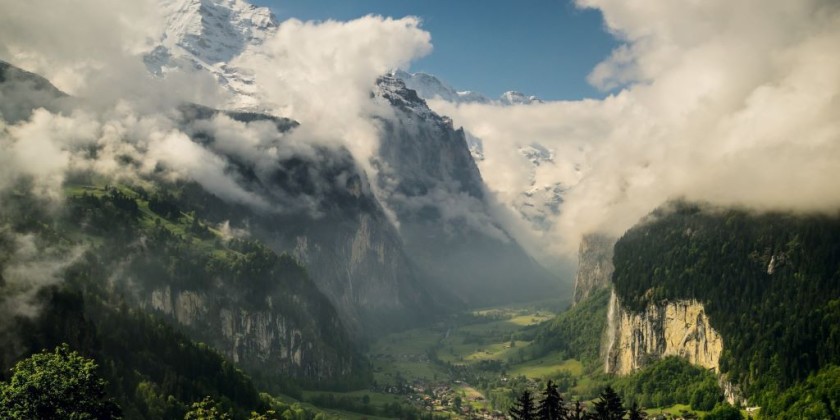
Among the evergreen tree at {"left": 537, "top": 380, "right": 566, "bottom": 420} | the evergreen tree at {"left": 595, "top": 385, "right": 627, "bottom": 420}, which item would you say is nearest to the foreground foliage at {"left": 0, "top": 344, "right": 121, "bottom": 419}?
the evergreen tree at {"left": 537, "top": 380, "right": 566, "bottom": 420}

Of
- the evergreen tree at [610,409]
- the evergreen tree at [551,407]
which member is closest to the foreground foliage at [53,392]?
the evergreen tree at [551,407]

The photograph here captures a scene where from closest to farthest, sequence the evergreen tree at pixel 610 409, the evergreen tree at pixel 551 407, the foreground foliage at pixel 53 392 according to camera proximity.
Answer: the foreground foliage at pixel 53 392, the evergreen tree at pixel 551 407, the evergreen tree at pixel 610 409

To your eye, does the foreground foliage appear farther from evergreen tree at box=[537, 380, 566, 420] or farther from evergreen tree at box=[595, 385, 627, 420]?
evergreen tree at box=[595, 385, 627, 420]

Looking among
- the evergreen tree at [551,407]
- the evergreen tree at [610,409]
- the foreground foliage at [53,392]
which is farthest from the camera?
the evergreen tree at [610,409]

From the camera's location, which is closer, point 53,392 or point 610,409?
point 53,392

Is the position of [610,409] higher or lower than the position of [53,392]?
lower

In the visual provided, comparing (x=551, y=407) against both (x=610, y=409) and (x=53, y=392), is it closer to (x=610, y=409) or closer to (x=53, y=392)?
(x=610, y=409)

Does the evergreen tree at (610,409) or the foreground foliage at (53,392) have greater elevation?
the foreground foliage at (53,392)

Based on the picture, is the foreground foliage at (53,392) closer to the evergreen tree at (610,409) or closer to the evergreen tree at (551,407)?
the evergreen tree at (551,407)

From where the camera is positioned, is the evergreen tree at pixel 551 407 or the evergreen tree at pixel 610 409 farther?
the evergreen tree at pixel 610 409

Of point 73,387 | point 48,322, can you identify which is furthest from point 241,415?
point 73,387

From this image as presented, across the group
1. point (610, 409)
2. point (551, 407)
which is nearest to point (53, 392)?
point (551, 407)
